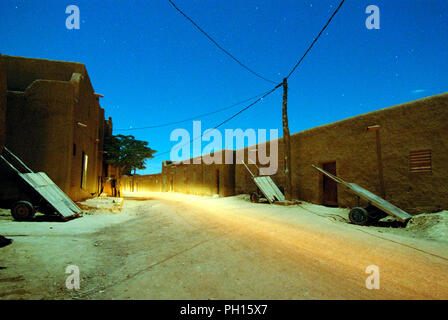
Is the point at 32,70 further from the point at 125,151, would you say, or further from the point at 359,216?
the point at 359,216

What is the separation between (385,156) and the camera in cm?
788

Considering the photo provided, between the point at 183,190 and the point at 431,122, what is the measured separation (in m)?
22.3

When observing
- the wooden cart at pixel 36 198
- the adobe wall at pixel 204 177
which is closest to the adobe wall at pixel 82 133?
the wooden cart at pixel 36 198

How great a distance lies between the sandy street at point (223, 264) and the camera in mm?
2465

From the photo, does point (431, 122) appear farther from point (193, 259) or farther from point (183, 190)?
point (183, 190)

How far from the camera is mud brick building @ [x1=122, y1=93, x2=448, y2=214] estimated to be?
22.0 ft

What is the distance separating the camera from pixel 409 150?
7.26m

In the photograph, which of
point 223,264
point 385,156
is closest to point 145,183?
point 385,156

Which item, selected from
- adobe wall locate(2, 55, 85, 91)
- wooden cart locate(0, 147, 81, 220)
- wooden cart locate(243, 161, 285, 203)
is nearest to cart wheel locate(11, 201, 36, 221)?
wooden cart locate(0, 147, 81, 220)

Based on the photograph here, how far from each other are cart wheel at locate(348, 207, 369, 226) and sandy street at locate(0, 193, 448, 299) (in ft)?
4.17

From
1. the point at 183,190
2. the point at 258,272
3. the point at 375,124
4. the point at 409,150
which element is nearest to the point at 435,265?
the point at 258,272

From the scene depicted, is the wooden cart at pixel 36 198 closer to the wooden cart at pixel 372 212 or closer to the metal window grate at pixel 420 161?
the wooden cart at pixel 372 212

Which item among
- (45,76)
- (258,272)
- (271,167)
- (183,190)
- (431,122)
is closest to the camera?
(258,272)

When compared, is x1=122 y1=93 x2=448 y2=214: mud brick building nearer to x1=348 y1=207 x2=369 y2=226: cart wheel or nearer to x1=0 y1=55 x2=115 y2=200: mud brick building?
x1=348 y1=207 x2=369 y2=226: cart wheel
